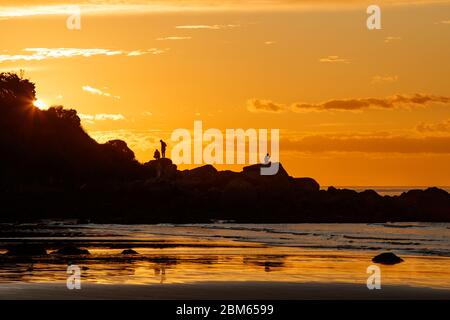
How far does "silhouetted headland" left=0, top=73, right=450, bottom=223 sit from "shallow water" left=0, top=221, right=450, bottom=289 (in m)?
34.7

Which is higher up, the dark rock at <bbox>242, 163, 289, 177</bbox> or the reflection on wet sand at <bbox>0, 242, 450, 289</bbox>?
the dark rock at <bbox>242, 163, 289, 177</bbox>

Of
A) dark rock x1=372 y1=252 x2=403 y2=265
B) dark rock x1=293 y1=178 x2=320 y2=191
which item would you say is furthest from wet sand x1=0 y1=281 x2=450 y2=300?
dark rock x1=293 y1=178 x2=320 y2=191

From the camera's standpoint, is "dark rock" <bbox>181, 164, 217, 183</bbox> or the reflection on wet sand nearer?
the reflection on wet sand

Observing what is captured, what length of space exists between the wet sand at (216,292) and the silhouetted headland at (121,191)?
74343 millimetres

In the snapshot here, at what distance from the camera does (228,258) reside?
56.6m

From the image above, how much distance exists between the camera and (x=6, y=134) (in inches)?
A: 5433

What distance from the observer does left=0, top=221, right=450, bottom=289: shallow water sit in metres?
45.1

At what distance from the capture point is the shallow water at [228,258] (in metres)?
45.1

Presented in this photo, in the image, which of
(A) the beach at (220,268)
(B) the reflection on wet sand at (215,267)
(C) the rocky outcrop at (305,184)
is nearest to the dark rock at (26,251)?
(A) the beach at (220,268)

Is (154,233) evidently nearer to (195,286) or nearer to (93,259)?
(93,259)

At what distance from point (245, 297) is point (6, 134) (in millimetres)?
105118

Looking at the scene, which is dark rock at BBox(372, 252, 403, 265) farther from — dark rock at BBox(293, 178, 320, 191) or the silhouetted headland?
dark rock at BBox(293, 178, 320, 191)

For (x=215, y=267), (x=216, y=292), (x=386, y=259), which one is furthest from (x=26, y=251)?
(x=386, y=259)
